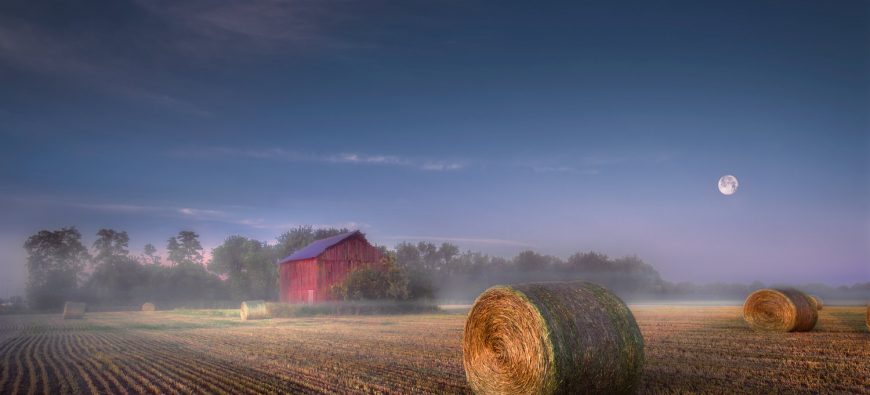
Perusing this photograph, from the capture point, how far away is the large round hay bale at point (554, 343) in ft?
28.1

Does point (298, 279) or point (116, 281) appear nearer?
point (298, 279)

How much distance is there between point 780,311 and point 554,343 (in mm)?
15510

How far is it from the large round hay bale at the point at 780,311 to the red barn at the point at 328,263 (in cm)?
3324

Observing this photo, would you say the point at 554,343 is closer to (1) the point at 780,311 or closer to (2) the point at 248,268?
(1) the point at 780,311

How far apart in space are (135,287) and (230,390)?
78438 millimetres

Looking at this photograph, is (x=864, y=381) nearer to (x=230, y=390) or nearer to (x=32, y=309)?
(x=230, y=390)

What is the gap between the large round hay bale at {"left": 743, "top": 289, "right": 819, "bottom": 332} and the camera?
19672mm

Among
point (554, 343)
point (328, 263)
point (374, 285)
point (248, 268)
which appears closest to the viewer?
point (554, 343)

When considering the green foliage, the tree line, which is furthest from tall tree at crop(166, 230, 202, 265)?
the green foliage

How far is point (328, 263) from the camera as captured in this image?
168 ft

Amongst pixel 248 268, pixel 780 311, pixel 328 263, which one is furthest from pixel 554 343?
pixel 248 268

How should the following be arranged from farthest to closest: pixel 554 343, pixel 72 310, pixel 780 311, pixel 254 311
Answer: pixel 72 310 → pixel 254 311 → pixel 780 311 → pixel 554 343

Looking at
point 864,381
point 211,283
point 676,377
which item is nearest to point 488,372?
point 676,377

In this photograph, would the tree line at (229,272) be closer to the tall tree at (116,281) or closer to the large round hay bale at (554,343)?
the tall tree at (116,281)
